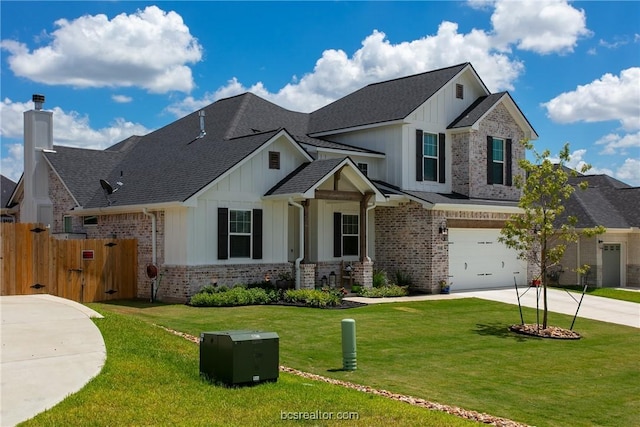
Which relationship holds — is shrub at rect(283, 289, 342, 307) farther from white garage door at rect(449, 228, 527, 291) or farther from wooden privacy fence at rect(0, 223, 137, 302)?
white garage door at rect(449, 228, 527, 291)

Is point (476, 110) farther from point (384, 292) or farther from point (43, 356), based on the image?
point (43, 356)

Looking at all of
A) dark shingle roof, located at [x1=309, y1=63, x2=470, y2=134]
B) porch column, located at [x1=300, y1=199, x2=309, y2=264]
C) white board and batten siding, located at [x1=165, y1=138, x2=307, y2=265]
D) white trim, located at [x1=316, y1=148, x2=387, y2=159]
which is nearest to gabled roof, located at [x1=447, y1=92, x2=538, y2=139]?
dark shingle roof, located at [x1=309, y1=63, x2=470, y2=134]

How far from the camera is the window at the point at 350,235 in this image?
2473cm

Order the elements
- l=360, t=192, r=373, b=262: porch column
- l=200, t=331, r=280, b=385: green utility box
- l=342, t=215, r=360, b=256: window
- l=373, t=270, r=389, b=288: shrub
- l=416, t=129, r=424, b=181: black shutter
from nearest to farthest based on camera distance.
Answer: l=200, t=331, r=280, b=385: green utility box < l=360, t=192, r=373, b=262: porch column < l=373, t=270, r=389, b=288: shrub < l=342, t=215, r=360, b=256: window < l=416, t=129, r=424, b=181: black shutter

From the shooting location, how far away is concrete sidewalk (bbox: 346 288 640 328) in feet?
65.4

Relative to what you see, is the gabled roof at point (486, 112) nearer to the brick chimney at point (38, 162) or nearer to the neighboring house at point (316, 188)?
the neighboring house at point (316, 188)

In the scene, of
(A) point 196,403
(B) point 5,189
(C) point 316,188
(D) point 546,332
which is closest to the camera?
(A) point 196,403

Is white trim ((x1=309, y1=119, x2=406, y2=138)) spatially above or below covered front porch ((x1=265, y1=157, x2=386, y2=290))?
above

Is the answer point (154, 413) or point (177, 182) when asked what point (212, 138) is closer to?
point (177, 182)

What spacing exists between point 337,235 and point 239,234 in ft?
14.9

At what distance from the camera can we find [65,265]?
1956cm

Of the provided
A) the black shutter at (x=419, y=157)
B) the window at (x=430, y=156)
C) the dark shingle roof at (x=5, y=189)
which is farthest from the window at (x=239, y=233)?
the dark shingle roof at (x=5, y=189)

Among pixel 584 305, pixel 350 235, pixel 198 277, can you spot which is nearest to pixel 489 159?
pixel 350 235

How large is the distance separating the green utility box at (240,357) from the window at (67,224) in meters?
18.0
